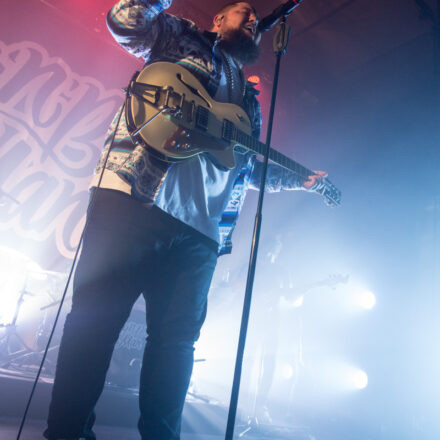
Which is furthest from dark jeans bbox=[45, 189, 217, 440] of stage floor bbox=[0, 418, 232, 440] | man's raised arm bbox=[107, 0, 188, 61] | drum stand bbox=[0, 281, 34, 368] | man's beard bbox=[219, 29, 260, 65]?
drum stand bbox=[0, 281, 34, 368]

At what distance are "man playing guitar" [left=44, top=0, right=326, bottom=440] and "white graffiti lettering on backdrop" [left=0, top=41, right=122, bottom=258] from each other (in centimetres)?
280

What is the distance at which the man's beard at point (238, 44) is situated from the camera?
5.95 feet

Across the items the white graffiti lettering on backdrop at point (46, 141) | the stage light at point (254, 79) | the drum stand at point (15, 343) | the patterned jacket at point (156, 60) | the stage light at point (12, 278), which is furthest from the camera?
the stage light at point (254, 79)

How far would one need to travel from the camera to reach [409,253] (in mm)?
5578

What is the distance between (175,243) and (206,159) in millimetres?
411

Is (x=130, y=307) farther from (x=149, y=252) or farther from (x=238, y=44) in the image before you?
(x=238, y=44)

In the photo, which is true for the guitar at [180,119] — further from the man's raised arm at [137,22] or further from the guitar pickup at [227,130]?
the man's raised arm at [137,22]

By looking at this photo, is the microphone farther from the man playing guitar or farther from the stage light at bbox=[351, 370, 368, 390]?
the stage light at bbox=[351, 370, 368, 390]

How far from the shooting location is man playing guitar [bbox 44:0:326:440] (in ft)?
3.48

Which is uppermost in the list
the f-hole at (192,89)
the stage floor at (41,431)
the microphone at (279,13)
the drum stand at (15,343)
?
the microphone at (279,13)

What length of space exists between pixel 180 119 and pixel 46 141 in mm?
3153

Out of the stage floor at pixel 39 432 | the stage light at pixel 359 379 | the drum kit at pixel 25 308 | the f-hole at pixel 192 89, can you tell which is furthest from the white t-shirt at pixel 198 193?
the stage light at pixel 359 379

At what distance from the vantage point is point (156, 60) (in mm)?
1461

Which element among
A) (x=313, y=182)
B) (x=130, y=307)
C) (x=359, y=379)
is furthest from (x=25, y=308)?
(x=359, y=379)
